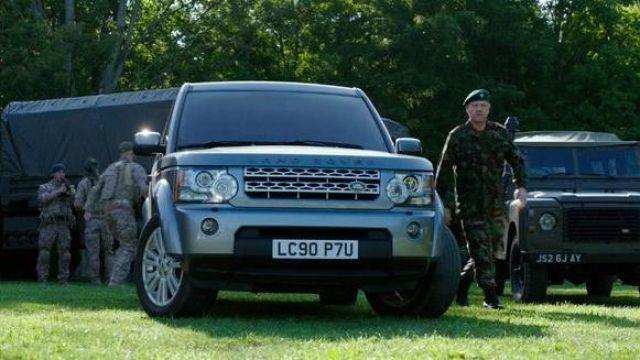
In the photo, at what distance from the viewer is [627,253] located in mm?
14438

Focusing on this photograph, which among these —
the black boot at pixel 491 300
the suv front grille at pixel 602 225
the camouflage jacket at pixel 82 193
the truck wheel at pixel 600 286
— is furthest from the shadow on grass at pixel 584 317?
the camouflage jacket at pixel 82 193

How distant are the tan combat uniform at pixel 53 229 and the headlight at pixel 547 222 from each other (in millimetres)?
7348

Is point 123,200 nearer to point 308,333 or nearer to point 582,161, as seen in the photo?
point 582,161

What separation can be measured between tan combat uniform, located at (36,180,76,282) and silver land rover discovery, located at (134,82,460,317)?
360 inches

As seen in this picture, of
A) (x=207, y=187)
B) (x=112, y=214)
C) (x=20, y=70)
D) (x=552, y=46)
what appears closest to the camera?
(x=207, y=187)

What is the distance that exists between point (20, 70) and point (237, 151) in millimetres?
24826

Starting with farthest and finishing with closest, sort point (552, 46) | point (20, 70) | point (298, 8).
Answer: point (552, 46) < point (298, 8) < point (20, 70)

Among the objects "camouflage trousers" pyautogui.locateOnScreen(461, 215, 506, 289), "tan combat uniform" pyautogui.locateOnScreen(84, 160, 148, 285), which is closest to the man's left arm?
"camouflage trousers" pyautogui.locateOnScreen(461, 215, 506, 289)

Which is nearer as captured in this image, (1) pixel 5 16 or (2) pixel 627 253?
(2) pixel 627 253

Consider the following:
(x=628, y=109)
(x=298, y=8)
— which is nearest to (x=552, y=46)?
(x=628, y=109)

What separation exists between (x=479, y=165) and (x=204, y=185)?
3.18 metres

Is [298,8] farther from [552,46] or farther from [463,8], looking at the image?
[552,46]

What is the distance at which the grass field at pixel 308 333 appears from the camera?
24.3ft

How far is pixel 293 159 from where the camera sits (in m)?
9.38
